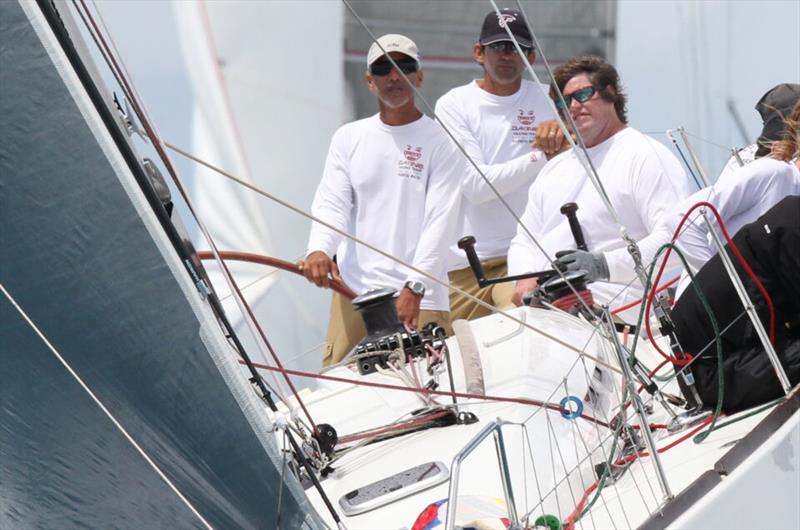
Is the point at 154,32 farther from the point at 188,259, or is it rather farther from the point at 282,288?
the point at 188,259

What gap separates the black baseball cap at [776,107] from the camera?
2875 millimetres

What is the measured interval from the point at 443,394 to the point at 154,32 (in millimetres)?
2463

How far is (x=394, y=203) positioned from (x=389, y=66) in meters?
0.36

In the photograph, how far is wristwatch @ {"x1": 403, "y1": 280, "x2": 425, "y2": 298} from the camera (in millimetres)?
3143

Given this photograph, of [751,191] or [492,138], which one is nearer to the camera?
[751,191]

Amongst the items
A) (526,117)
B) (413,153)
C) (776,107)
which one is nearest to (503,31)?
(526,117)

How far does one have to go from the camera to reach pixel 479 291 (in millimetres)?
3430

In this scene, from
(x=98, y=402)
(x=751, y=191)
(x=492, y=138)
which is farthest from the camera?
(x=492, y=138)

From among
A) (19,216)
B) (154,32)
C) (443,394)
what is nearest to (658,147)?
(443,394)

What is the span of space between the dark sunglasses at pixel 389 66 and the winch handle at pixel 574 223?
2.20ft

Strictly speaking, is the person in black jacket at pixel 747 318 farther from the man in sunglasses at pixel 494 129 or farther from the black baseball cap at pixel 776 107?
the man in sunglasses at pixel 494 129

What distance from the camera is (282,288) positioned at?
16.5 ft

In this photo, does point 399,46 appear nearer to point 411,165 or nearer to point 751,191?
point 411,165

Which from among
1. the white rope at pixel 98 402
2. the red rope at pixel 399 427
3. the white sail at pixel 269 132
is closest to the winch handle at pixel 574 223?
the red rope at pixel 399 427
